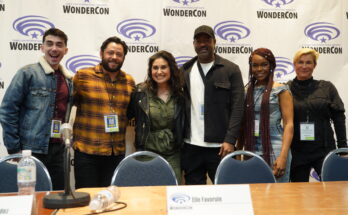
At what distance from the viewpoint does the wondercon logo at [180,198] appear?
1.59m

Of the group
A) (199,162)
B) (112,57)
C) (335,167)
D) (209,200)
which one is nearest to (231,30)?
(112,57)

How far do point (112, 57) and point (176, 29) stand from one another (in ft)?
3.19

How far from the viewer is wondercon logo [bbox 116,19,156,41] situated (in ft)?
12.7

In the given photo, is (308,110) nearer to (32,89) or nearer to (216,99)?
(216,99)

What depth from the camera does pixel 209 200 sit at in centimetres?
159

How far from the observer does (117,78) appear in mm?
3324

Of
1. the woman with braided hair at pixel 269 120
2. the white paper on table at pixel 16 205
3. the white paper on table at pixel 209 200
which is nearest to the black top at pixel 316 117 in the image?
the woman with braided hair at pixel 269 120

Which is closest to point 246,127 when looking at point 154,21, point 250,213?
point 154,21

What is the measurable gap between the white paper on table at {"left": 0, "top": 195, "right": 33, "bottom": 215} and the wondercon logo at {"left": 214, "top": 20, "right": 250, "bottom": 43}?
2953 mm

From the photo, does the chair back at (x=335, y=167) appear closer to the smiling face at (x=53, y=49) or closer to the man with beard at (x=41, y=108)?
the man with beard at (x=41, y=108)

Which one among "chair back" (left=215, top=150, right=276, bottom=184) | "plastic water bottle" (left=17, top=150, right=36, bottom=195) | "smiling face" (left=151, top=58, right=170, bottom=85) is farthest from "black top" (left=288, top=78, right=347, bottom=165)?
"plastic water bottle" (left=17, top=150, right=36, bottom=195)

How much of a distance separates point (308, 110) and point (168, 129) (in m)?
1.33

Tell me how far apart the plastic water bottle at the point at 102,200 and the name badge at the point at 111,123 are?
1370mm

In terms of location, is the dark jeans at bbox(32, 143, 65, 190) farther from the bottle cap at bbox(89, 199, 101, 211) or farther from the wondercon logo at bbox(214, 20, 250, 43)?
the wondercon logo at bbox(214, 20, 250, 43)
